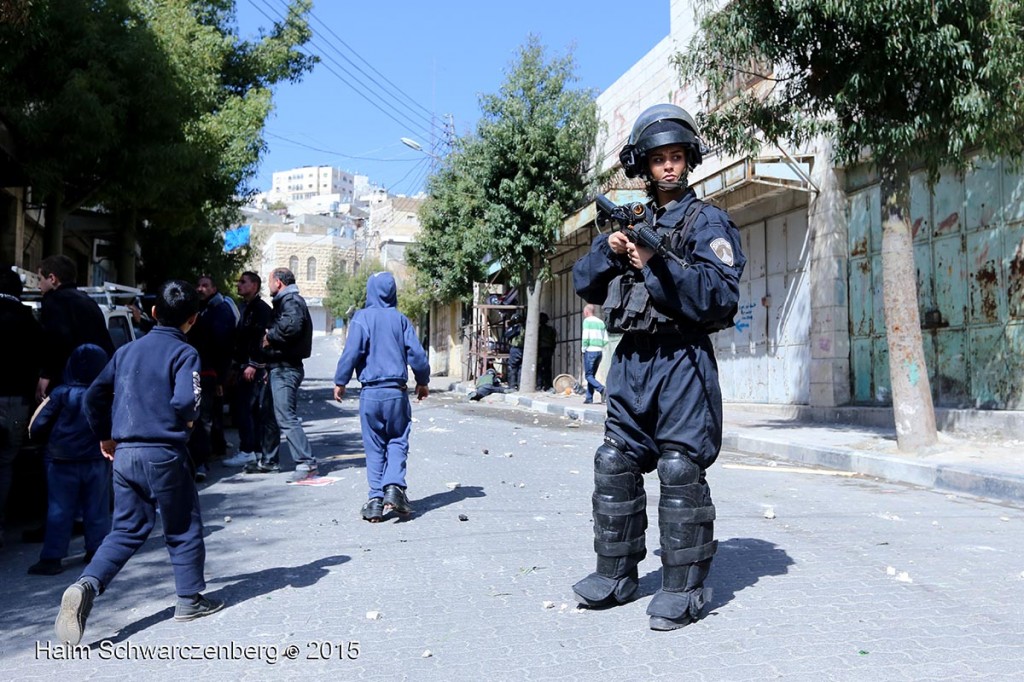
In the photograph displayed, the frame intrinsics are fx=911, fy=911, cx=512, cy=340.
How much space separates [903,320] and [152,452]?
7.26 metres

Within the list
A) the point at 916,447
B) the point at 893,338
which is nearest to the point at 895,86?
the point at 893,338

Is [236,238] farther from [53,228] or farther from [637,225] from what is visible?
[637,225]

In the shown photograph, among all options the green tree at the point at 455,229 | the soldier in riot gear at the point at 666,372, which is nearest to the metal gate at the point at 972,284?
the soldier in riot gear at the point at 666,372

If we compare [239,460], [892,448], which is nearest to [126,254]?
[239,460]

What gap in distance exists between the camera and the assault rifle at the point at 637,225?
346 centimetres

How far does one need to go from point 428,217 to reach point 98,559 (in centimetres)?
2763

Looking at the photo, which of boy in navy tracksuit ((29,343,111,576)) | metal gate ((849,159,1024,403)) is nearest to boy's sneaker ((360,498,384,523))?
boy in navy tracksuit ((29,343,111,576))

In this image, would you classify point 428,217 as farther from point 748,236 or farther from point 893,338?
point 893,338

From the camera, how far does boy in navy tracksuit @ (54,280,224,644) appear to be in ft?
12.9

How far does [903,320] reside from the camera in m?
8.80

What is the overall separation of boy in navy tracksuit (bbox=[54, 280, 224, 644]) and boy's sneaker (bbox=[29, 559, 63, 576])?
49.5 inches

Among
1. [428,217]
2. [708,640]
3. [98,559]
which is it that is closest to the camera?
[708,640]

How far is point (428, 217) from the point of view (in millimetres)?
30984

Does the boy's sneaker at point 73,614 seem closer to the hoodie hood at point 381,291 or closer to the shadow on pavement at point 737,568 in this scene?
the shadow on pavement at point 737,568
